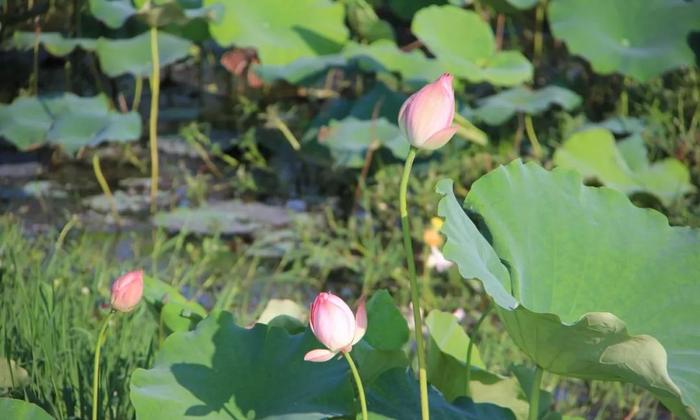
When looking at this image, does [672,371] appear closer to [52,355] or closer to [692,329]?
[692,329]

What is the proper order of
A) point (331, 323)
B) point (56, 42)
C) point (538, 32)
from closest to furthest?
point (331, 323)
point (56, 42)
point (538, 32)

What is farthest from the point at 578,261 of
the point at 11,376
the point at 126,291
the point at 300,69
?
the point at 300,69

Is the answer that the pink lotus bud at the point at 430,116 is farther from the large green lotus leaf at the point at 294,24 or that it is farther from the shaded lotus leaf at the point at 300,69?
the large green lotus leaf at the point at 294,24

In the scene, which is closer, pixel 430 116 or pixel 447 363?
pixel 430 116

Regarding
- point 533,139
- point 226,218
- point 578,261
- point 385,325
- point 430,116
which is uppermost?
point 430,116

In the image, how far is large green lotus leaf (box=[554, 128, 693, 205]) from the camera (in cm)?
321

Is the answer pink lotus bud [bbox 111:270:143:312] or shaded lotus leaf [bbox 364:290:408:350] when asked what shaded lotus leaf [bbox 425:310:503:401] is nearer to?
shaded lotus leaf [bbox 364:290:408:350]

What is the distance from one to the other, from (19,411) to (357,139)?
86.5 inches

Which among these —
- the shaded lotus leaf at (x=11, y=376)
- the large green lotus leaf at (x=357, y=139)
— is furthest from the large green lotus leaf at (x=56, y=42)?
the shaded lotus leaf at (x=11, y=376)

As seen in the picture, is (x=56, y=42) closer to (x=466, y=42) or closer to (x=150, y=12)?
(x=150, y=12)

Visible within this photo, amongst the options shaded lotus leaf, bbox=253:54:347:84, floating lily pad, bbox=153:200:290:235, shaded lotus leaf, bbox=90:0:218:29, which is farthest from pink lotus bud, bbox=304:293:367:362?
shaded lotus leaf, bbox=253:54:347:84

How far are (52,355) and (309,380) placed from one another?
1.65 ft

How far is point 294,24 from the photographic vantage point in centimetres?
367

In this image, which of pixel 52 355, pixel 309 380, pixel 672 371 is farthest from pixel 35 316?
pixel 672 371
